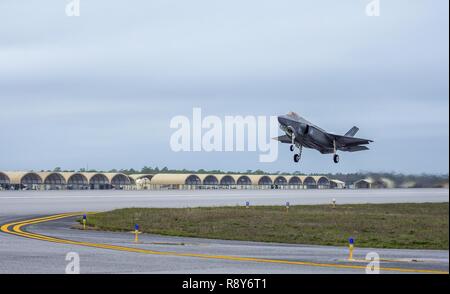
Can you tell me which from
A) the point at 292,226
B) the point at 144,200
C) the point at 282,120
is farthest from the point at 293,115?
the point at 144,200

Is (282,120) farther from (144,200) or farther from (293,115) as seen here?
(144,200)

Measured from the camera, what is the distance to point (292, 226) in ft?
194

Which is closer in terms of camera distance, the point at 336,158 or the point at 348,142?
the point at 336,158

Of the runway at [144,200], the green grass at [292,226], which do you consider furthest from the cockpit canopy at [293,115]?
the runway at [144,200]

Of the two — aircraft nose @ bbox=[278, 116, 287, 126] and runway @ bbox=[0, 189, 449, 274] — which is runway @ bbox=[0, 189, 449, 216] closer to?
runway @ bbox=[0, 189, 449, 274]

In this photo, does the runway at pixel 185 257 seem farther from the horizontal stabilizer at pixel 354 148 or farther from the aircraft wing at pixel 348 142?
the aircraft wing at pixel 348 142

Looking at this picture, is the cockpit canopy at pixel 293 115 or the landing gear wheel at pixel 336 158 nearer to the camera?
the landing gear wheel at pixel 336 158

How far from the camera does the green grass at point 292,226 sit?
49.2 metres

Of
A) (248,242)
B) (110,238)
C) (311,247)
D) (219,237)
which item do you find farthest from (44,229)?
(311,247)

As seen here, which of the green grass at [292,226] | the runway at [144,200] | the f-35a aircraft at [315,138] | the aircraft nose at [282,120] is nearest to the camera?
the f-35a aircraft at [315,138]

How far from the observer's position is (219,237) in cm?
5006

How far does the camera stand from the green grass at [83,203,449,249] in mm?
49156
